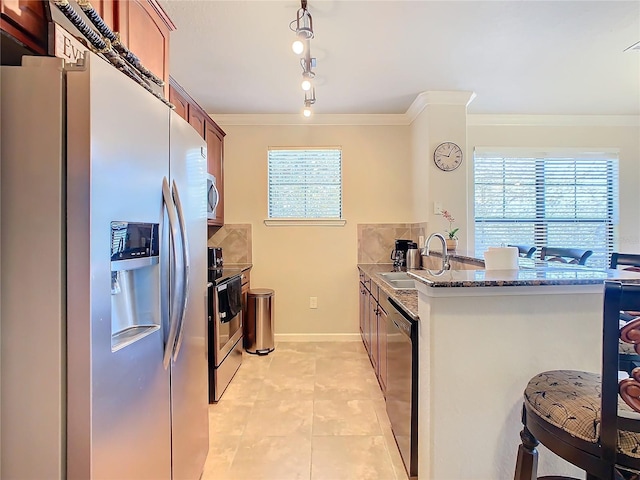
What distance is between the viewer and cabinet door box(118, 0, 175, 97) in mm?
1456

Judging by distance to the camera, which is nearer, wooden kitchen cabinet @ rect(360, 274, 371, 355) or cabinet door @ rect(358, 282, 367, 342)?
wooden kitchen cabinet @ rect(360, 274, 371, 355)

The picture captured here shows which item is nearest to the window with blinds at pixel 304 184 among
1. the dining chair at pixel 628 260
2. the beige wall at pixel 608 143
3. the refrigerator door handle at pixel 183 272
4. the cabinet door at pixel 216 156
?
the cabinet door at pixel 216 156

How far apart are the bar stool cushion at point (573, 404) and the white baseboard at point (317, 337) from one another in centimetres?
283

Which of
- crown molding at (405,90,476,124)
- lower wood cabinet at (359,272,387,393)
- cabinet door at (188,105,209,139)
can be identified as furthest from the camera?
crown molding at (405,90,476,124)

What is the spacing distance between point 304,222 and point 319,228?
0.19 m

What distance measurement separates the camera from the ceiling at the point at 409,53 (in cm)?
199

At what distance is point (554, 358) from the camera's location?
1354 mm

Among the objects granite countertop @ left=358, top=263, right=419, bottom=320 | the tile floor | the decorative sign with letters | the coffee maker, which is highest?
the decorative sign with letters

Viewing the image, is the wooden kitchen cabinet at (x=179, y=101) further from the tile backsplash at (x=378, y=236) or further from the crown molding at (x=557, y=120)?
the crown molding at (x=557, y=120)

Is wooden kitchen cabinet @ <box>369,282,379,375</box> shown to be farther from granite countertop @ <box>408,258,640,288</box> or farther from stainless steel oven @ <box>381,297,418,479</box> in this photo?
granite countertop @ <box>408,258,640,288</box>

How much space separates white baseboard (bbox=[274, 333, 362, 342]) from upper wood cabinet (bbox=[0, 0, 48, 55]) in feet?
11.2

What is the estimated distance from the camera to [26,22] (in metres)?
0.94

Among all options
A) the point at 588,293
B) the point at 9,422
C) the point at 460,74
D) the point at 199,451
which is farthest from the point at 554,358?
the point at 460,74

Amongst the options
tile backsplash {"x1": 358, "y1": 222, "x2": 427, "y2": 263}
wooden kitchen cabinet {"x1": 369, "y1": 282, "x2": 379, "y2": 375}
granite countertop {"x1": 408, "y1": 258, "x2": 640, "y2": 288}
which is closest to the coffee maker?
tile backsplash {"x1": 358, "y1": 222, "x2": 427, "y2": 263}
